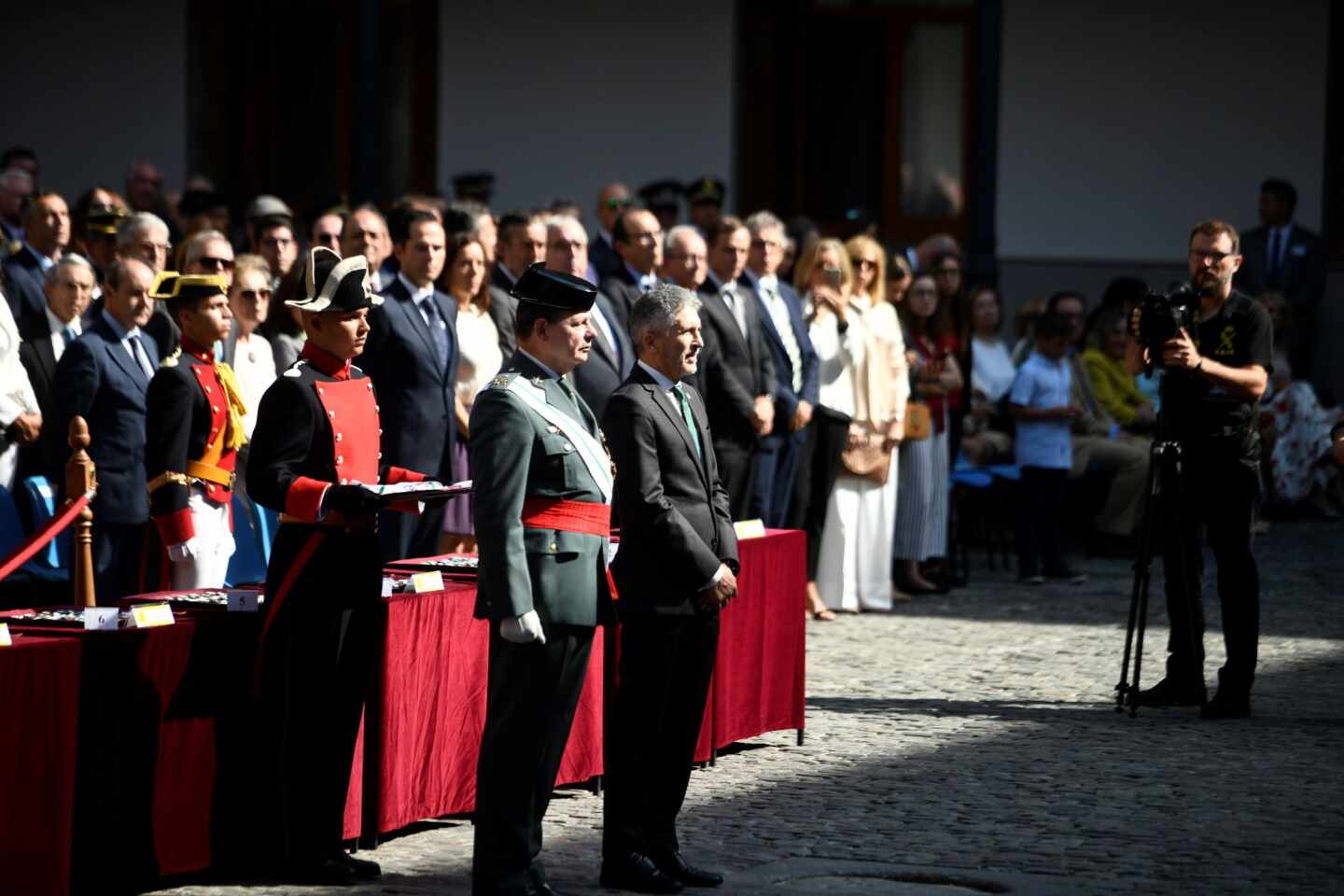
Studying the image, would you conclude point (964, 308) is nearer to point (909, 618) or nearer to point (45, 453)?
point (909, 618)

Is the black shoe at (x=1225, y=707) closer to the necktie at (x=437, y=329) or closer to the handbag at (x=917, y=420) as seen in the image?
the necktie at (x=437, y=329)

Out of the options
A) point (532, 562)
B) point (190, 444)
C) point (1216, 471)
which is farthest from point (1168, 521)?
point (532, 562)

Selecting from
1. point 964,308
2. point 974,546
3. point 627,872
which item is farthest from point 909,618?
point 627,872

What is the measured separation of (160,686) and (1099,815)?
9.27 feet

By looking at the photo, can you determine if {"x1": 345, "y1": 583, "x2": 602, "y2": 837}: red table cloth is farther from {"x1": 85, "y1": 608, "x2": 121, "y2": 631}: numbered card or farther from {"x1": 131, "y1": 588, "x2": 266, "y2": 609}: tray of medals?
{"x1": 85, "y1": 608, "x2": 121, "y2": 631}: numbered card

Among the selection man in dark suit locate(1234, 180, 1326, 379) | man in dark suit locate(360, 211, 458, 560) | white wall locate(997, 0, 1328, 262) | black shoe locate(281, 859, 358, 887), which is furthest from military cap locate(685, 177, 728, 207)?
black shoe locate(281, 859, 358, 887)

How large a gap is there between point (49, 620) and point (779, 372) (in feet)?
18.8

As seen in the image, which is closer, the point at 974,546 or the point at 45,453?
the point at 45,453

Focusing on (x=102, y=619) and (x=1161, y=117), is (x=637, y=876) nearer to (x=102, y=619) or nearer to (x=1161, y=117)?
(x=102, y=619)

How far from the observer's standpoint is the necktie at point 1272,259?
55.2ft

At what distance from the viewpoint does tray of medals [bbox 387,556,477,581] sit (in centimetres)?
719

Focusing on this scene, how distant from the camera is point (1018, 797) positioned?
23.9ft

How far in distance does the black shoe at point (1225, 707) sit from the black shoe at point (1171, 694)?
0.20 metres

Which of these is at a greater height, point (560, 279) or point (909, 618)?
point (560, 279)
